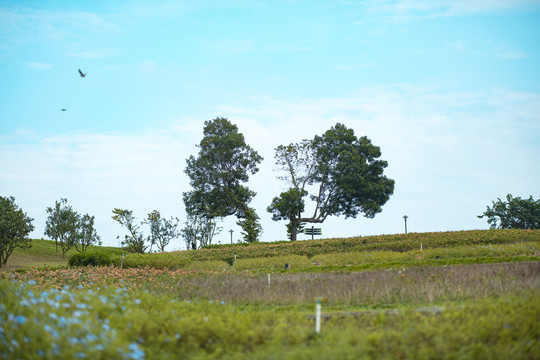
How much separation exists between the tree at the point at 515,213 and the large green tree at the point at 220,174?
26146 millimetres

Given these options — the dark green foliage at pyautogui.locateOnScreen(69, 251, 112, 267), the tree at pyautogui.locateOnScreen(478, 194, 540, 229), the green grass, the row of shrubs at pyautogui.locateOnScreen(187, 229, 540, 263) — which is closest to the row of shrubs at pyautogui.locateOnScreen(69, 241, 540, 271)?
the dark green foliage at pyautogui.locateOnScreen(69, 251, 112, 267)

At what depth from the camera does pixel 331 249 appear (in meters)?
28.7

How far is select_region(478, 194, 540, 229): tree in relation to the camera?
4634cm

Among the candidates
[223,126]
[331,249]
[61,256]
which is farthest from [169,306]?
[61,256]

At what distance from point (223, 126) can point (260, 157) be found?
463cm

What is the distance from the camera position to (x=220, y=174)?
4272 cm

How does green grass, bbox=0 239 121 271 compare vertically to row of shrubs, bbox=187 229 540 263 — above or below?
below

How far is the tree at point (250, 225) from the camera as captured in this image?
4259cm

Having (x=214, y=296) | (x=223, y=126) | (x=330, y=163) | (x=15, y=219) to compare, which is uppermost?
(x=223, y=126)

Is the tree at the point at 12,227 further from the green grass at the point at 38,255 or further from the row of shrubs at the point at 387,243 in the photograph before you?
the row of shrubs at the point at 387,243

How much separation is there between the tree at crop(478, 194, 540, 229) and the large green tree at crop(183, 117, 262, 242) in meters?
26.1

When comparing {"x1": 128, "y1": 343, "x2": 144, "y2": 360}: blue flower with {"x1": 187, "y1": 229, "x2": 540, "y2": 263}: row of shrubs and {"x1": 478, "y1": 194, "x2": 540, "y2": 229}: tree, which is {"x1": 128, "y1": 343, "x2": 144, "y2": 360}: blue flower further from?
{"x1": 478, "y1": 194, "x2": 540, "y2": 229}: tree

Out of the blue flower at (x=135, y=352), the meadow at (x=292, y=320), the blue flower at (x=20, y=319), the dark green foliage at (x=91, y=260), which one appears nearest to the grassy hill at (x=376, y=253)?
the dark green foliage at (x=91, y=260)

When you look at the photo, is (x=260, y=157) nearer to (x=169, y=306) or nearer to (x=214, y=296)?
(x=214, y=296)
